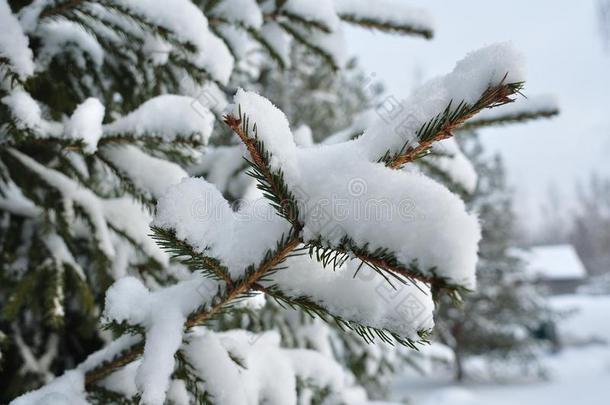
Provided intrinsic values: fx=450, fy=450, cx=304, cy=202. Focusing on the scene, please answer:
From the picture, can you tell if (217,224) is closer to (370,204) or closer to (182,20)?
(370,204)

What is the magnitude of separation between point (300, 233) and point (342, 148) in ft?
0.49

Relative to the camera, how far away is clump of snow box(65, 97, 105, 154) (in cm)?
120

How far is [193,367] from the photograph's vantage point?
99 cm

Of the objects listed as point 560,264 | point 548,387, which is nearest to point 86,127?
point 548,387

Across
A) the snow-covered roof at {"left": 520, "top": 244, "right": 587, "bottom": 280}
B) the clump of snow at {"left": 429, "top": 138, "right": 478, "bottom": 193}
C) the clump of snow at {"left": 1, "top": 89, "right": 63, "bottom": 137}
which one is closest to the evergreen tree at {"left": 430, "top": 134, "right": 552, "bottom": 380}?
the clump of snow at {"left": 429, "top": 138, "right": 478, "bottom": 193}

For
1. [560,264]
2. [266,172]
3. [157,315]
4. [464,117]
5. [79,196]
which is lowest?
[560,264]

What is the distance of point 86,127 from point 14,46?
10.4 inches

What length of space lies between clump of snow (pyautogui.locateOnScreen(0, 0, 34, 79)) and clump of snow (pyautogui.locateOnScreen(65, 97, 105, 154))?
0.15m

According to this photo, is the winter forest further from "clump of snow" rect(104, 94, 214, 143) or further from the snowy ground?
the snowy ground

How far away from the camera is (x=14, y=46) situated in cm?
116

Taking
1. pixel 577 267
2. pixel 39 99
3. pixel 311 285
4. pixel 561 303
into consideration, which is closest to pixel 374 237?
pixel 311 285

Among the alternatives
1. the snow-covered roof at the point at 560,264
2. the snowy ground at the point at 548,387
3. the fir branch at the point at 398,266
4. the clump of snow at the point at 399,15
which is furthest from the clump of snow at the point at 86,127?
the snow-covered roof at the point at 560,264

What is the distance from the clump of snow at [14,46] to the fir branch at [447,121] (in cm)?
102

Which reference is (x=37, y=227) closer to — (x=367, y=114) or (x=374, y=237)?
(x=367, y=114)
